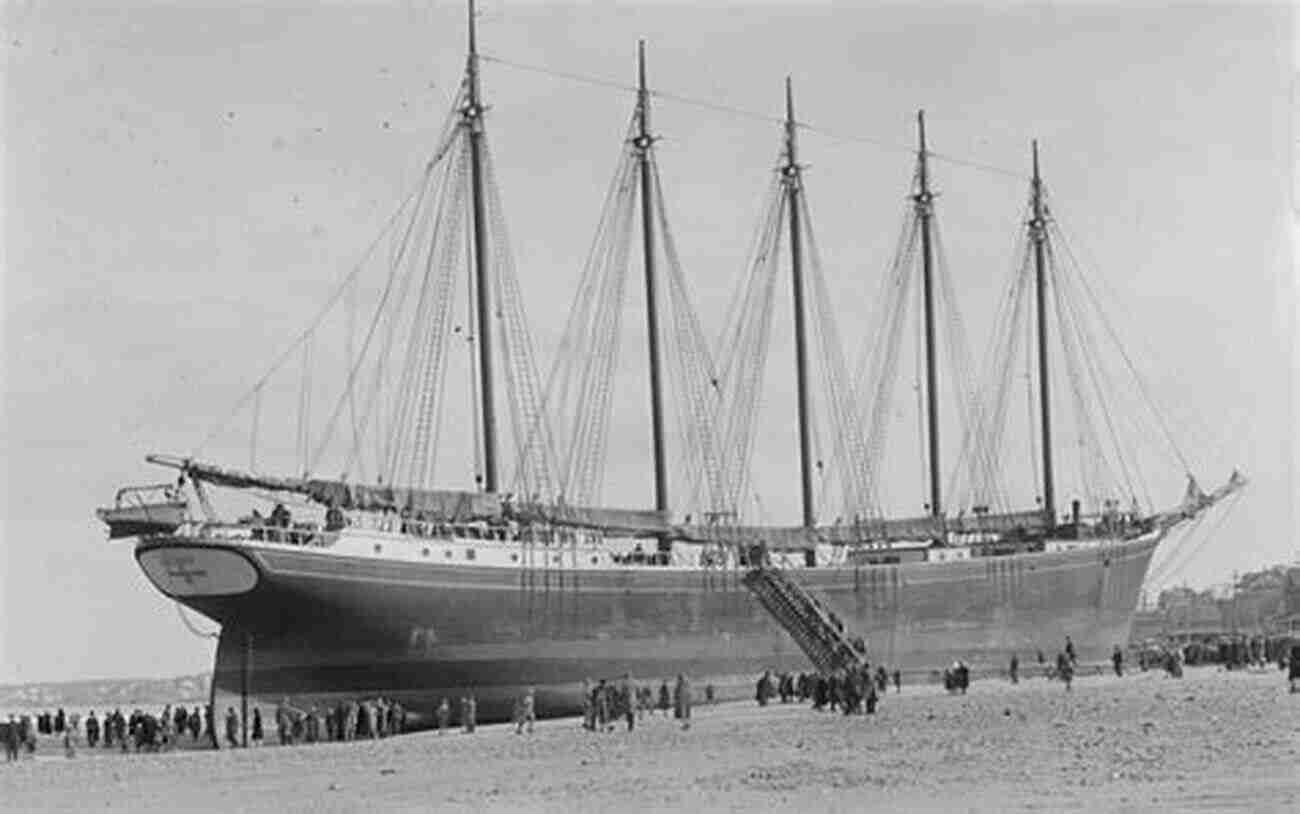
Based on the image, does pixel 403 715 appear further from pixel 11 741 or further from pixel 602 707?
pixel 11 741

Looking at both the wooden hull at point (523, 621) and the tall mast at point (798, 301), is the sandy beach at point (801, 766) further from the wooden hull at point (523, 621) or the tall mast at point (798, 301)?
the tall mast at point (798, 301)

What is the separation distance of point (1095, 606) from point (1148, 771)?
45054mm

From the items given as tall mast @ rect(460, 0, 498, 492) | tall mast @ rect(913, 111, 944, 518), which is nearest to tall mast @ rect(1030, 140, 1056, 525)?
tall mast @ rect(913, 111, 944, 518)

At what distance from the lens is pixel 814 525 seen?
62.9 m

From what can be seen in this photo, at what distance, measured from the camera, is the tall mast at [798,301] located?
208ft

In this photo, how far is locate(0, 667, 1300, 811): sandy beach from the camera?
840 inches

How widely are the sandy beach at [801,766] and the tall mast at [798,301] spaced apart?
941 inches

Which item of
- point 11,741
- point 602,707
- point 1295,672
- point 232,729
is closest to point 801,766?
point 602,707

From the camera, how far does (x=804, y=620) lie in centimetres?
4825

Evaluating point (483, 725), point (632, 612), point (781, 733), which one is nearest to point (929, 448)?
point (632, 612)

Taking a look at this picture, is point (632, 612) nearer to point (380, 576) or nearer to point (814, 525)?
point (380, 576)

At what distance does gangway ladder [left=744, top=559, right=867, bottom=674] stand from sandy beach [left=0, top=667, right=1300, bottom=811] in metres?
6.05

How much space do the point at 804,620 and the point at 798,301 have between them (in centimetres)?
1911

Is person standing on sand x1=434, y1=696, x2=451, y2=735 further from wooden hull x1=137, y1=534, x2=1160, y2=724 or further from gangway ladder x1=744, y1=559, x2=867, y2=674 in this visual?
gangway ladder x1=744, y1=559, x2=867, y2=674
